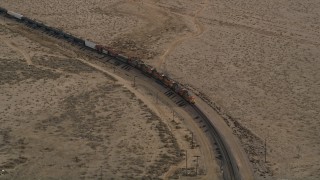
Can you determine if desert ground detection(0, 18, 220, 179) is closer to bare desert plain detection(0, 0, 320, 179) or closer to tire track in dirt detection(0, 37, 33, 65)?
tire track in dirt detection(0, 37, 33, 65)

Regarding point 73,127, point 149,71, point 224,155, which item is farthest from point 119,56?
point 224,155

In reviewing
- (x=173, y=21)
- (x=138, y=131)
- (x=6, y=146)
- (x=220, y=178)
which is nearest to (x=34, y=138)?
(x=6, y=146)

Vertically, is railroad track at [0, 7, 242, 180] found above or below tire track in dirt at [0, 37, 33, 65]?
below

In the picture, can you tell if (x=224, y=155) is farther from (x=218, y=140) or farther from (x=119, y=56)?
(x=119, y=56)

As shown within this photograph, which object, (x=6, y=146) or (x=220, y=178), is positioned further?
(x=6, y=146)

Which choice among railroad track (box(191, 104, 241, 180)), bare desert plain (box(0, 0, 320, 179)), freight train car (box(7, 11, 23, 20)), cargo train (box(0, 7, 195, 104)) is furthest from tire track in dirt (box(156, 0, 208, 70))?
freight train car (box(7, 11, 23, 20))

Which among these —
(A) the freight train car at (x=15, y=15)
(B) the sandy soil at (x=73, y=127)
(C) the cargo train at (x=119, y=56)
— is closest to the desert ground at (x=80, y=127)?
(B) the sandy soil at (x=73, y=127)

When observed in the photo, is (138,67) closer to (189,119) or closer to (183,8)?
(189,119)

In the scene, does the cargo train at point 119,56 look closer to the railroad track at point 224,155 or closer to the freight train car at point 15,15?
the freight train car at point 15,15
